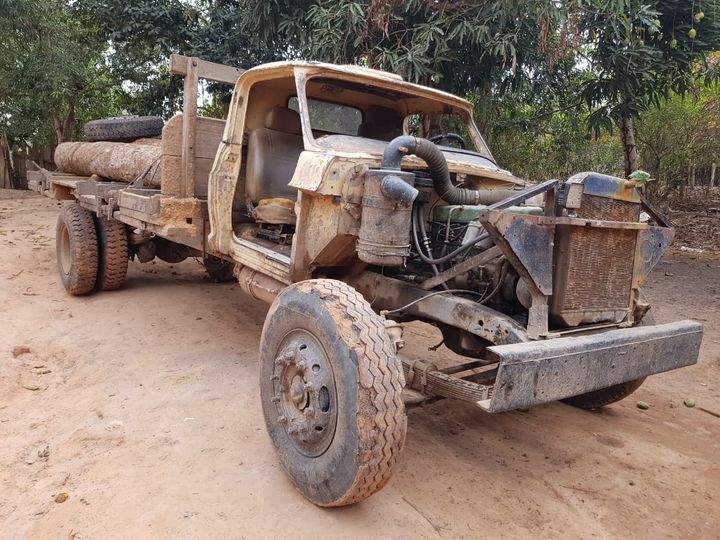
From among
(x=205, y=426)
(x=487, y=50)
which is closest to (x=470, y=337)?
(x=205, y=426)

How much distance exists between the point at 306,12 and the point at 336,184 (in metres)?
5.58

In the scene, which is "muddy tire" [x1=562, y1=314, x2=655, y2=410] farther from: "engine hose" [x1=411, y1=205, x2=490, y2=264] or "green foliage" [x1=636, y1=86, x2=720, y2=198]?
"green foliage" [x1=636, y1=86, x2=720, y2=198]

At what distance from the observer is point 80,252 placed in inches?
231

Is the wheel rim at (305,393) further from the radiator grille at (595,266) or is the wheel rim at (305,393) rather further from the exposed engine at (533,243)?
the radiator grille at (595,266)

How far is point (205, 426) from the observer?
340 cm

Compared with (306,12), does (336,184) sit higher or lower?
lower

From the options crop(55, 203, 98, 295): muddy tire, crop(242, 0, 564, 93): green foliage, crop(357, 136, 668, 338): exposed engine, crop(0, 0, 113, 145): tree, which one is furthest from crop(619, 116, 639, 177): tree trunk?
crop(0, 0, 113, 145): tree

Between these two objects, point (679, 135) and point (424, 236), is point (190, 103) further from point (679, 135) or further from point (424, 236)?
point (679, 135)

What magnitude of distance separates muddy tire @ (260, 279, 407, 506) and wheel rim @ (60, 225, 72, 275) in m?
4.42

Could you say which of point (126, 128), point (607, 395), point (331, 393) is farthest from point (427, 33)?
point (331, 393)

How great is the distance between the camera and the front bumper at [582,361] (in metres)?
2.27

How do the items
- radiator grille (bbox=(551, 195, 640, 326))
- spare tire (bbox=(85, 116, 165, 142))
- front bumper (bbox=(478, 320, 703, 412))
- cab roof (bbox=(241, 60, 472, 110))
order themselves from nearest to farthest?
front bumper (bbox=(478, 320, 703, 412)), radiator grille (bbox=(551, 195, 640, 326)), cab roof (bbox=(241, 60, 472, 110)), spare tire (bbox=(85, 116, 165, 142))

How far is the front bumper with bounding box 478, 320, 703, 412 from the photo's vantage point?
Answer: 7.45 ft

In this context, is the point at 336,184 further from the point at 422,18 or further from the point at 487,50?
the point at 422,18
